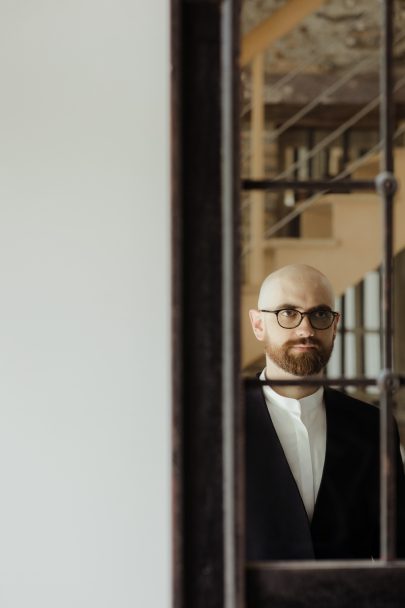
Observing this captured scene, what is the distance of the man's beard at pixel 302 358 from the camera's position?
1589 millimetres

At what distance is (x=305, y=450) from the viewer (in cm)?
154

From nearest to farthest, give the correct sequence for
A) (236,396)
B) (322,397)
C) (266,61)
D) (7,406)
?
1. (236,396)
2. (7,406)
3. (322,397)
4. (266,61)

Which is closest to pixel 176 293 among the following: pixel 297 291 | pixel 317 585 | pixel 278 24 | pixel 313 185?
pixel 313 185

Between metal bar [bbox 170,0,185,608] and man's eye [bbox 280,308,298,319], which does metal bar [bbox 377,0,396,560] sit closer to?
metal bar [bbox 170,0,185,608]

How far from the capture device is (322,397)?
1615mm

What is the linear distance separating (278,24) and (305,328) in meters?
1.44

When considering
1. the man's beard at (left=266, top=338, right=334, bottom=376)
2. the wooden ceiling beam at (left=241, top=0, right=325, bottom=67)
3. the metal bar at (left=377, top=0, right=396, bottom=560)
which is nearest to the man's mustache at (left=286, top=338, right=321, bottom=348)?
the man's beard at (left=266, top=338, right=334, bottom=376)

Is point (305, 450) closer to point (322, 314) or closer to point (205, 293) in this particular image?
point (322, 314)

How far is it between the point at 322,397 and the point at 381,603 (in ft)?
2.01

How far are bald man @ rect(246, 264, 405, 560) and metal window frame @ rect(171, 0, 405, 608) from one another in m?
0.29

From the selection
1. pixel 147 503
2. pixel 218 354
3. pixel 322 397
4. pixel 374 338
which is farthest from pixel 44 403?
pixel 374 338

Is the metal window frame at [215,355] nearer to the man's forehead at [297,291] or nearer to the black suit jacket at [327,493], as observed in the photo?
the black suit jacket at [327,493]

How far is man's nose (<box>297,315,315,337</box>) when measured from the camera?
1.60 metres

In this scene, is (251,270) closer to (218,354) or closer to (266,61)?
(218,354)
